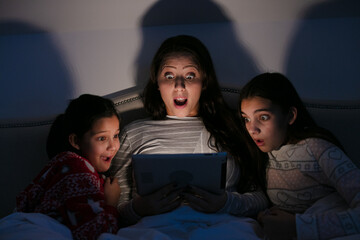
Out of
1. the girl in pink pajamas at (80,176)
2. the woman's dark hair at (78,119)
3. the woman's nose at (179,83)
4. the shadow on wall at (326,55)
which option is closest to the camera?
the girl in pink pajamas at (80,176)

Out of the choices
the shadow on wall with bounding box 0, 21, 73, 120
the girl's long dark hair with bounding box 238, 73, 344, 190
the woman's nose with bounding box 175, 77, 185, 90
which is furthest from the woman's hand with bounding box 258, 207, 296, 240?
the shadow on wall with bounding box 0, 21, 73, 120

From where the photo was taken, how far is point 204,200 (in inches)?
52.5

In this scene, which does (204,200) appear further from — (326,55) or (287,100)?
(326,55)

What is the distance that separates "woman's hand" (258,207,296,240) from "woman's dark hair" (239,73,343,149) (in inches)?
12.8

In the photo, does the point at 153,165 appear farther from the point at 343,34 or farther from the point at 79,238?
the point at 343,34

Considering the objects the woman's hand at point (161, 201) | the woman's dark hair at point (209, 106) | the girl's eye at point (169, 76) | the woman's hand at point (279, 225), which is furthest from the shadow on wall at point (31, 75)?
the woman's hand at point (279, 225)

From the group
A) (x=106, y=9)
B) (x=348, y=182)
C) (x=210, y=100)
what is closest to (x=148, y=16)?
(x=106, y=9)

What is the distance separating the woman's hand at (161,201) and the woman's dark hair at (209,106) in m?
0.37

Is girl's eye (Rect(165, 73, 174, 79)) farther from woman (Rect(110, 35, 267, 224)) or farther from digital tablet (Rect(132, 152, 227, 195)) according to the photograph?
digital tablet (Rect(132, 152, 227, 195))

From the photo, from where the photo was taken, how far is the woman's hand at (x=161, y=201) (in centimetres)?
129

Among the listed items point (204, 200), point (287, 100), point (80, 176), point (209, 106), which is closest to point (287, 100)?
point (287, 100)

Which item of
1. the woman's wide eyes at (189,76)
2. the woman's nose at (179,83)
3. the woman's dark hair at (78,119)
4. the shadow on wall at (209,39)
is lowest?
the woman's dark hair at (78,119)

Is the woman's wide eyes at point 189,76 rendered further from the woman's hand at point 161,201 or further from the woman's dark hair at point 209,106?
the woman's hand at point 161,201

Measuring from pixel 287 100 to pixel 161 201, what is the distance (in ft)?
2.22
